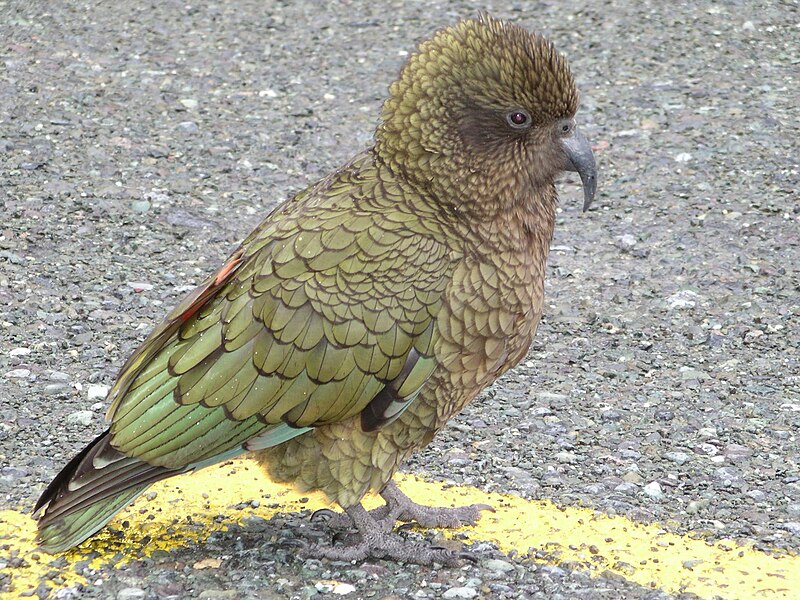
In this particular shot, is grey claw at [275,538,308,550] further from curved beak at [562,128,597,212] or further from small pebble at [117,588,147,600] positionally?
curved beak at [562,128,597,212]

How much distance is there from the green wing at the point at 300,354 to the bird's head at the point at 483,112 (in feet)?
0.82

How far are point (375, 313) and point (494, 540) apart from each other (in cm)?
91

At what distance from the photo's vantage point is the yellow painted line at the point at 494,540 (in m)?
3.78

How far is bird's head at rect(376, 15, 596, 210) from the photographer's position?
380 cm

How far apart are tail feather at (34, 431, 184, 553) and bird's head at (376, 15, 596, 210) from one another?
1229 millimetres

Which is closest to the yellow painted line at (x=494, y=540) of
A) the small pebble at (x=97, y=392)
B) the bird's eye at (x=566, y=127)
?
the small pebble at (x=97, y=392)

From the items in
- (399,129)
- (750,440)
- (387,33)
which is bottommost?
(750,440)

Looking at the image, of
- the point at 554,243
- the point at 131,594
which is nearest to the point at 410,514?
the point at 131,594

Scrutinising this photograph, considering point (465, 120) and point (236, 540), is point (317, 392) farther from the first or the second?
point (465, 120)

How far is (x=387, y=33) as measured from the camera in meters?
8.44

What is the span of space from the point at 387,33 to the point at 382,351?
513 centimetres

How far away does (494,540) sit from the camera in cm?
407

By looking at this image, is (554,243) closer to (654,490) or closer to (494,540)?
(654,490)

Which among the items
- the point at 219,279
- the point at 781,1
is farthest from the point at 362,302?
the point at 781,1
